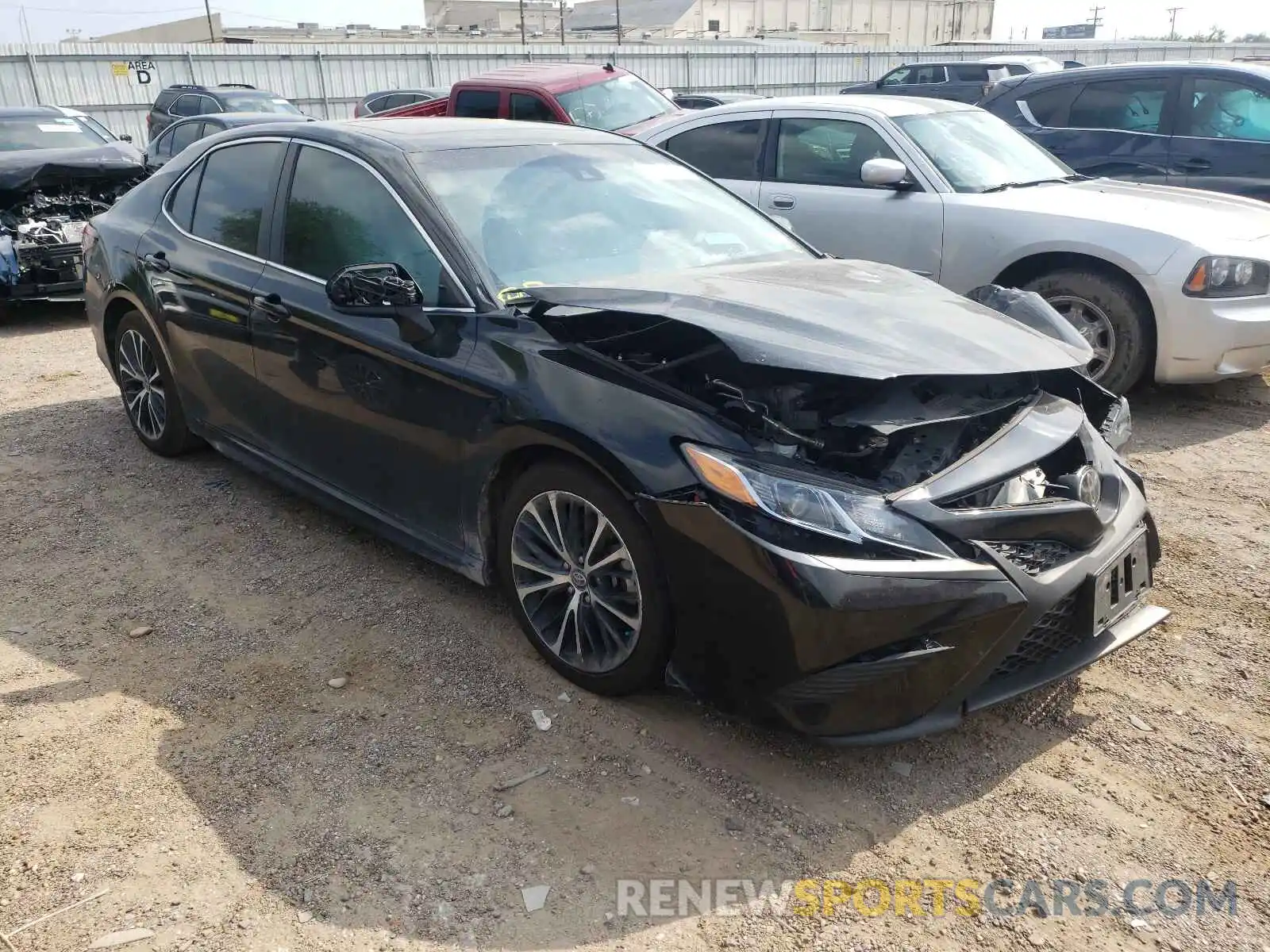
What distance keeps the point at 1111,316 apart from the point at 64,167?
863 cm

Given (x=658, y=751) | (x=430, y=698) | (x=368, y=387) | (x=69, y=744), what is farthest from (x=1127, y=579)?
(x=69, y=744)

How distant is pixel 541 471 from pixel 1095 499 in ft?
5.32

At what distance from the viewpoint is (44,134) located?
9.94 metres

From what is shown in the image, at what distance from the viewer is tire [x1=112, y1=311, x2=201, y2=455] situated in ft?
16.3

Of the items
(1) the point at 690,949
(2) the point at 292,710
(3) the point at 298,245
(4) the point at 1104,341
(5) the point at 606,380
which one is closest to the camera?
(1) the point at 690,949

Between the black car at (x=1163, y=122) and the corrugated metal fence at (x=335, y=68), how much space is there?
13556 mm

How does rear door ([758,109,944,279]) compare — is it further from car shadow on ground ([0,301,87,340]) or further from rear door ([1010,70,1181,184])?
car shadow on ground ([0,301,87,340])

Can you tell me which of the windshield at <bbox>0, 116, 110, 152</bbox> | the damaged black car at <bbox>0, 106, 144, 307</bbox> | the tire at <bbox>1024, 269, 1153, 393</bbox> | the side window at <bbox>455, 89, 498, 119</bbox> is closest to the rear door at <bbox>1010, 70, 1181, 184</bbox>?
the tire at <bbox>1024, 269, 1153, 393</bbox>

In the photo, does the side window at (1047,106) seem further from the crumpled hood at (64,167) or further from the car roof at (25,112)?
the car roof at (25,112)

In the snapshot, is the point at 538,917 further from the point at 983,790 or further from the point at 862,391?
the point at 862,391

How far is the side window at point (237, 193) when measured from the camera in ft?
13.8

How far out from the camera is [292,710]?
319 cm

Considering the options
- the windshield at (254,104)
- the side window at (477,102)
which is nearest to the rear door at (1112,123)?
the side window at (477,102)

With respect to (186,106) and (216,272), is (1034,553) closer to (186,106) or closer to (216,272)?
(216,272)
